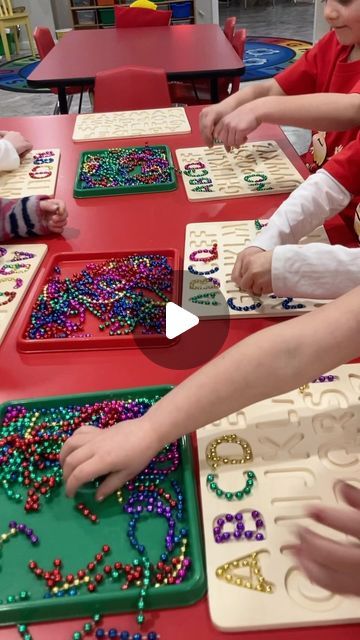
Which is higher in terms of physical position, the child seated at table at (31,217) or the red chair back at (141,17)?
the child seated at table at (31,217)

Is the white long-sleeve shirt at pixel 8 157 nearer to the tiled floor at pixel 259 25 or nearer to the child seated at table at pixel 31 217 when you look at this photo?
the child seated at table at pixel 31 217

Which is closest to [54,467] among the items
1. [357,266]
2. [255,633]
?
[255,633]

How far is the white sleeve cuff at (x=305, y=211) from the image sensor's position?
2.55ft

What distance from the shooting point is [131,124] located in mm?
1342

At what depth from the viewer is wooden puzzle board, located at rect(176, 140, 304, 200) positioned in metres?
0.98

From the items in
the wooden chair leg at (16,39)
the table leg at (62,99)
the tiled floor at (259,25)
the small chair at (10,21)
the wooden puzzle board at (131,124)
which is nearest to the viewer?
the wooden puzzle board at (131,124)

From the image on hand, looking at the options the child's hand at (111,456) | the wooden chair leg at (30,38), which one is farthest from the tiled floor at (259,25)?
the child's hand at (111,456)

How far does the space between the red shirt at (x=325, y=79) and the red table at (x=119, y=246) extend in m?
0.07

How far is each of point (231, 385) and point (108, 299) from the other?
32cm

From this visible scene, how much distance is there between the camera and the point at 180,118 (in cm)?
136

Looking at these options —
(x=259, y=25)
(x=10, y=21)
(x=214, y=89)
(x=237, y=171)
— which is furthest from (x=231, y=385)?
(x=259, y=25)

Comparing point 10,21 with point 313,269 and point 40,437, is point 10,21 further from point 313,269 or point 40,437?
point 40,437

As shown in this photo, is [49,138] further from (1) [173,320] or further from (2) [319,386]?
(2) [319,386]

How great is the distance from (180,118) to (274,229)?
27.7 inches
